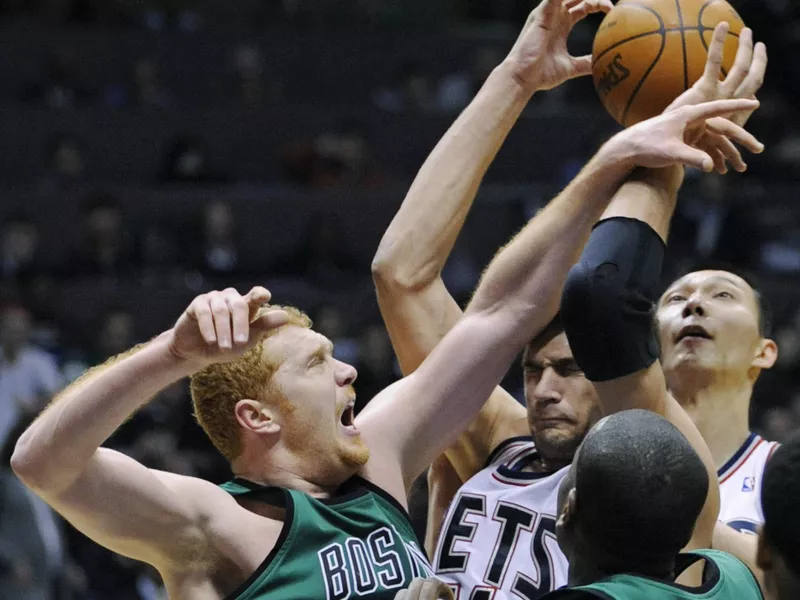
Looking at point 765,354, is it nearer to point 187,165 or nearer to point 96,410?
point 96,410

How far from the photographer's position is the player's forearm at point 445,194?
12.4 feet

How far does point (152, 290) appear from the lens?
9461 mm

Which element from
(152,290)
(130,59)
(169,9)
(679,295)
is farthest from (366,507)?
(169,9)

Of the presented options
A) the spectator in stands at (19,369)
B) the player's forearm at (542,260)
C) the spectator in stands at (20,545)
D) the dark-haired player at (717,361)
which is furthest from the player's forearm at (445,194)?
the spectator in stands at (19,369)

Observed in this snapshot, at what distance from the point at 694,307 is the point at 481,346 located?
1171 mm

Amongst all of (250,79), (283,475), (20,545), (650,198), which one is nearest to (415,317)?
(283,475)

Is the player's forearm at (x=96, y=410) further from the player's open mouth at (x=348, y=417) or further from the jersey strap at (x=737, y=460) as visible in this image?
the jersey strap at (x=737, y=460)

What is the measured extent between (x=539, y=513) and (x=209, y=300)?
3.91ft

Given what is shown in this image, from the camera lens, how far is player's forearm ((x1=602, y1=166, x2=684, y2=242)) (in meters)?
3.03

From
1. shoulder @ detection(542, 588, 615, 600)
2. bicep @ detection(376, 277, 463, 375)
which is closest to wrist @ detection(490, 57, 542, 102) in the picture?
bicep @ detection(376, 277, 463, 375)

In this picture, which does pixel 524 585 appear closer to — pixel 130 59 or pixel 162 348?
pixel 162 348

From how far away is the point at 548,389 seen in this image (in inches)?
142

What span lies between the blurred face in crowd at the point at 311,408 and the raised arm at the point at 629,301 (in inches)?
26.6

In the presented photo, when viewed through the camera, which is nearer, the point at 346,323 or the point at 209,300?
the point at 209,300
